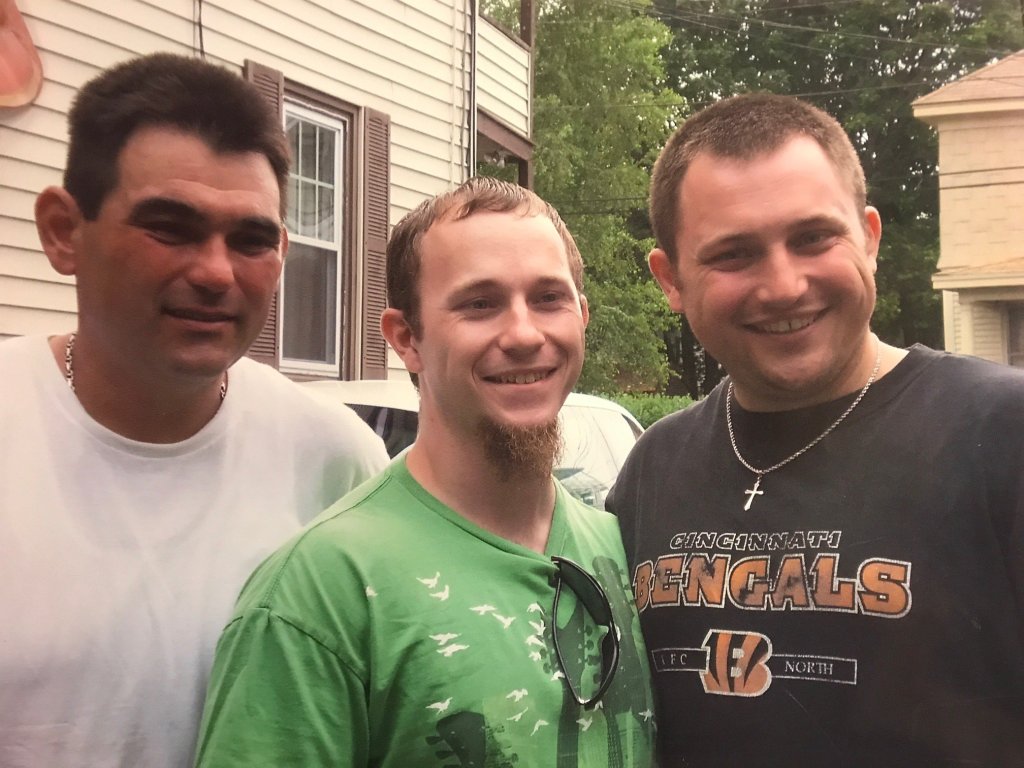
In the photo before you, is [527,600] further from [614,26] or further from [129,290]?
[614,26]

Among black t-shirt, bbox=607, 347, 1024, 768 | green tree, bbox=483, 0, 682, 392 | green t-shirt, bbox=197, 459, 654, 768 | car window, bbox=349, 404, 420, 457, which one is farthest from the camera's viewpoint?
green tree, bbox=483, 0, 682, 392

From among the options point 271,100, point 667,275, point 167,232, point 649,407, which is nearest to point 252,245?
point 167,232

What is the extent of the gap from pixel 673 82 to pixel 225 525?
2970 cm

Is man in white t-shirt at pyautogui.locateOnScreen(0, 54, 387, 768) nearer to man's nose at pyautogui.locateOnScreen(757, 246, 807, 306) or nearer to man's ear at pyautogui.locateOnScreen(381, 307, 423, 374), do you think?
man's ear at pyautogui.locateOnScreen(381, 307, 423, 374)

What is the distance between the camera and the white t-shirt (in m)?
1.66

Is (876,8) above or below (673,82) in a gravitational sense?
above

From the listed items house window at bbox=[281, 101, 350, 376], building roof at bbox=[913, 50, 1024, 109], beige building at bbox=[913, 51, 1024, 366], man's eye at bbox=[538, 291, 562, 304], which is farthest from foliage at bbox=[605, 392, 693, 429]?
man's eye at bbox=[538, 291, 562, 304]

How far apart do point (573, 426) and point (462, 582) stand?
12.6ft

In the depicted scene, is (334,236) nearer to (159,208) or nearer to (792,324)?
(159,208)

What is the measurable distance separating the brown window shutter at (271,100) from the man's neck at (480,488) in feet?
15.4

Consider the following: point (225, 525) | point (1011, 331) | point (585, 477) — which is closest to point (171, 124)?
point (225, 525)

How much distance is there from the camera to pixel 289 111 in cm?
689

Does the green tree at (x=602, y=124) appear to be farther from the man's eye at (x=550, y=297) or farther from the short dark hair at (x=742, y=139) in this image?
the man's eye at (x=550, y=297)

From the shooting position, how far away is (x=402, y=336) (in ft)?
6.38
